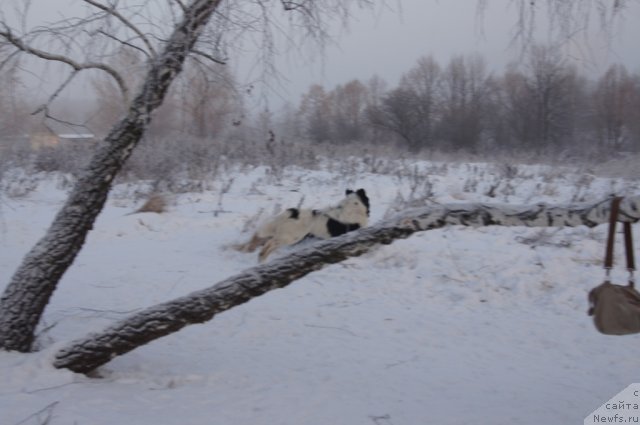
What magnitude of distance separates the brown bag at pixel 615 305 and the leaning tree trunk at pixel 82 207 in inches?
114

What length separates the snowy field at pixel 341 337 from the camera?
11.4 ft

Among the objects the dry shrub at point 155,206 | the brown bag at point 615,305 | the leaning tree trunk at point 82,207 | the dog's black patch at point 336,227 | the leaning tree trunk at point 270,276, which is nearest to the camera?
the brown bag at point 615,305

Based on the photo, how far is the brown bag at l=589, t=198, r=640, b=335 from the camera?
8.96ft

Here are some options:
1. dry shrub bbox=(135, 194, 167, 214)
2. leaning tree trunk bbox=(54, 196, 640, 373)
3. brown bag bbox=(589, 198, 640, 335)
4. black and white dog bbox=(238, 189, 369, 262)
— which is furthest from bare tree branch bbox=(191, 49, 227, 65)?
dry shrub bbox=(135, 194, 167, 214)

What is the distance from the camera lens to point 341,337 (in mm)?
5328

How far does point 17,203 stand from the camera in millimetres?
12984

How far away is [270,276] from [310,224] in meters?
5.43

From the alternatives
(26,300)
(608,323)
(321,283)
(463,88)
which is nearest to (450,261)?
(321,283)

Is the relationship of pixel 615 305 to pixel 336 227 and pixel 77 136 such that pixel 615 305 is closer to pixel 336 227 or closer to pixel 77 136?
pixel 77 136

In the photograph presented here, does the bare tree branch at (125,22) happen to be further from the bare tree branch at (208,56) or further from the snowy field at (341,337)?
the snowy field at (341,337)

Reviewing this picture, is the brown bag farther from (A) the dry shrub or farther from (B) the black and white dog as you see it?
(A) the dry shrub

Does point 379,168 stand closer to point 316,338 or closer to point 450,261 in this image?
point 450,261

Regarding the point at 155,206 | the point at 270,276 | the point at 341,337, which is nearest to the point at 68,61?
the point at 270,276

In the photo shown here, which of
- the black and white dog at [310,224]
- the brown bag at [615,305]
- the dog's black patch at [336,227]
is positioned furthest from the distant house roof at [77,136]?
the dog's black patch at [336,227]
